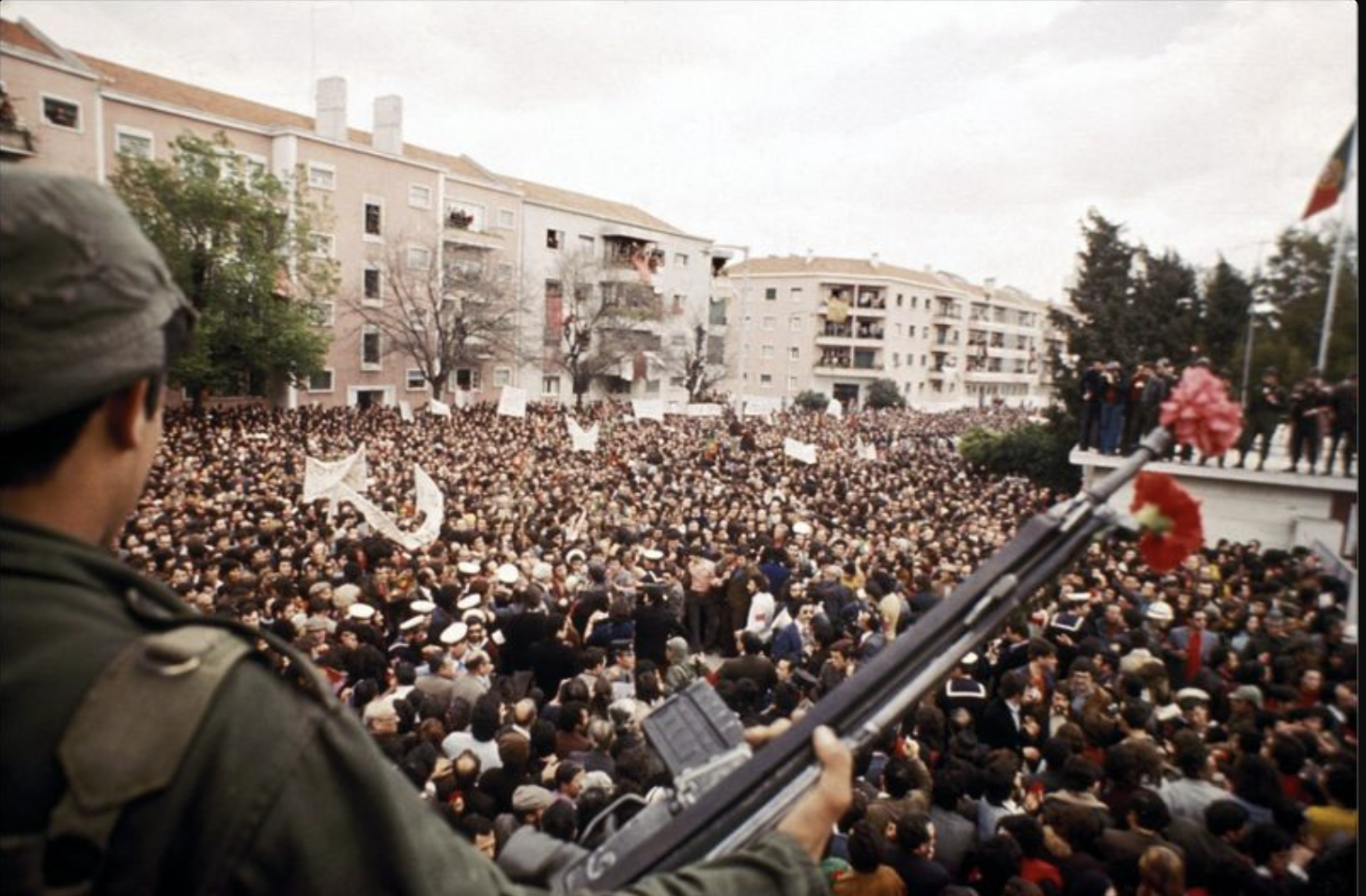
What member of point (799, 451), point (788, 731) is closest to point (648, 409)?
point (799, 451)

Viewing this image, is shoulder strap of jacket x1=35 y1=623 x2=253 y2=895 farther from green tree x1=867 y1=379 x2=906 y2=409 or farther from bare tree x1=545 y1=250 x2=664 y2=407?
green tree x1=867 y1=379 x2=906 y2=409

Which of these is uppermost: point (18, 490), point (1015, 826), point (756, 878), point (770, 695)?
point (18, 490)

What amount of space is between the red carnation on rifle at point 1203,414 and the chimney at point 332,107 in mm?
38531

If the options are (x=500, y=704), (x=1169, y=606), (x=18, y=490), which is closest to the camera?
(x=18, y=490)

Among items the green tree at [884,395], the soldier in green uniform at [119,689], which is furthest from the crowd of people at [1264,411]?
the green tree at [884,395]

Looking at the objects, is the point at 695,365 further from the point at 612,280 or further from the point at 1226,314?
the point at 1226,314

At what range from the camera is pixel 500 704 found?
548 centimetres

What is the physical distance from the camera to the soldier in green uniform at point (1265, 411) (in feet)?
46.4

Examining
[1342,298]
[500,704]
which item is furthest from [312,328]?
[1342,298]

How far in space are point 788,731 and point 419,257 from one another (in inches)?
→ 1556

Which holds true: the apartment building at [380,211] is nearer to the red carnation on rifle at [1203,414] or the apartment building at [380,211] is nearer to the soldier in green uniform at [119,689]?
the soldier in green uniform at [119,689]

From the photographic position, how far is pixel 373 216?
3616cm

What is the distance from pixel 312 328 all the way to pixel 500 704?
1120 inches

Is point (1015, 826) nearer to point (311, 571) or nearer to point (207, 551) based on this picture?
point (311, 571)
